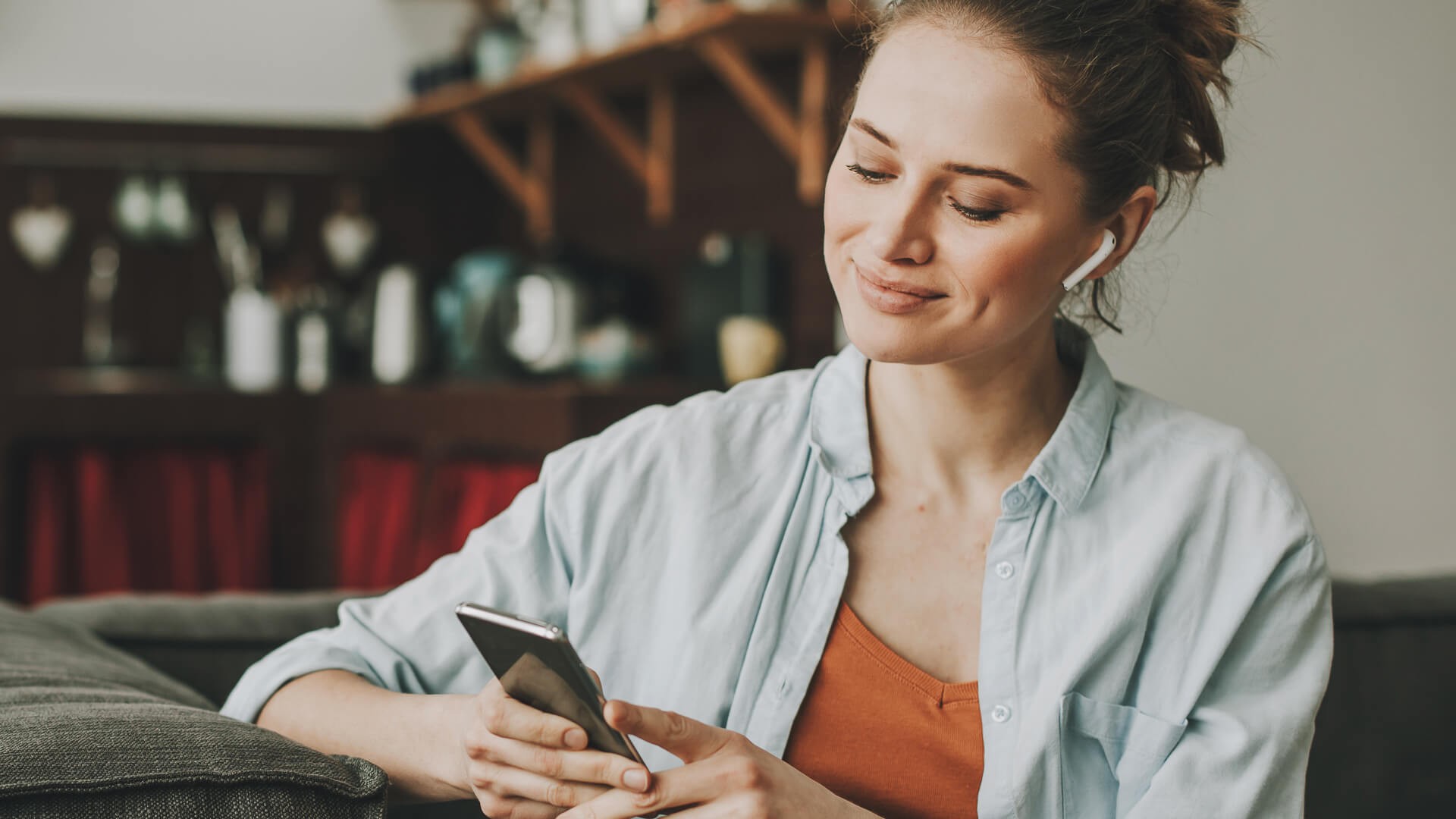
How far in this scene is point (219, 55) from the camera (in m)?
3.90

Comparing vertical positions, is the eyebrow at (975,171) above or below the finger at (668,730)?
above

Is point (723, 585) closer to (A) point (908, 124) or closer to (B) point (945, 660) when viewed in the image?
(B) point (945, 660)

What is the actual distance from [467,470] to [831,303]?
0.88 m

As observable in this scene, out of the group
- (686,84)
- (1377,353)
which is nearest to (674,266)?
(686,84)

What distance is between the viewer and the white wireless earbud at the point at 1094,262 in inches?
41.1

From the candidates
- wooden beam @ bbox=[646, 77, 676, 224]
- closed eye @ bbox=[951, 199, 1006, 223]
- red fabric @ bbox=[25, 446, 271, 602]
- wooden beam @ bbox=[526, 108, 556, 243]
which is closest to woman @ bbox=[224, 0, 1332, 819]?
closed eye @ bbox=[951, 199, 1006, 223]

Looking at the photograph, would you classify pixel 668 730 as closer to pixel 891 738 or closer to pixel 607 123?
pixel 891 738

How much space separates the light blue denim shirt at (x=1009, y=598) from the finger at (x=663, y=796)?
0.19m

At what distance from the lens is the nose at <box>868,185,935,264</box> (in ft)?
3.15

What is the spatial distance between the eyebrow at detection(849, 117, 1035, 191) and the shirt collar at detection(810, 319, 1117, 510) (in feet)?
0.63

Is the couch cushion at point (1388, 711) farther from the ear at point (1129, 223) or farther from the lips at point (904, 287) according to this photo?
the lips at point (904, 287)

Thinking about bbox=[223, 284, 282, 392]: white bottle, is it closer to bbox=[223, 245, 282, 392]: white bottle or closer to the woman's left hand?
bbox=[223, 245, 282, 392]: white bottle

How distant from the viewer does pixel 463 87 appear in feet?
12.1

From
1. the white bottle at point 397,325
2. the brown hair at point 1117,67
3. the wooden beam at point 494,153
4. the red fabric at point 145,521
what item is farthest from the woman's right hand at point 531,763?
the wooden beam at point 494,153
